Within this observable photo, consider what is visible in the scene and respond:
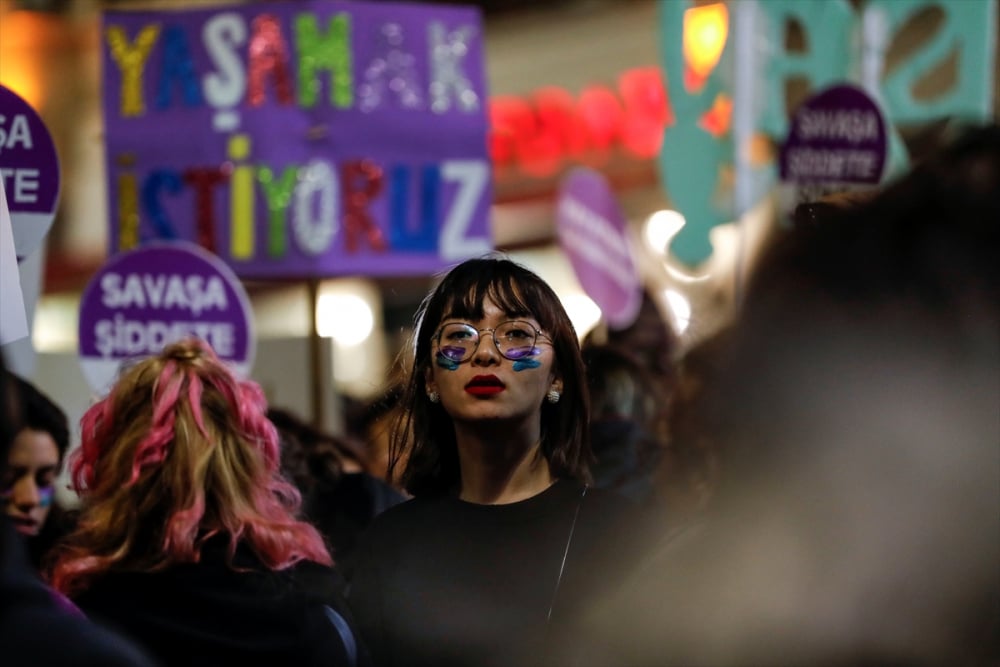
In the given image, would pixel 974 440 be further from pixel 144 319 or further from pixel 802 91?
pixel 802 91

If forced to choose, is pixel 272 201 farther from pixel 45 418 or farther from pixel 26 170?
pixel 26 170

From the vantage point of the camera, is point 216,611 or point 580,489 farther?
point 216,611

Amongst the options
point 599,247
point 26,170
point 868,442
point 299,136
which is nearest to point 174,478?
point 26,170

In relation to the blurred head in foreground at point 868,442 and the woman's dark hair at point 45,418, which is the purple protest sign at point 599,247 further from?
the blurred head in foreground at point 868,442

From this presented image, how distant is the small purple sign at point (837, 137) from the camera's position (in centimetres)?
709

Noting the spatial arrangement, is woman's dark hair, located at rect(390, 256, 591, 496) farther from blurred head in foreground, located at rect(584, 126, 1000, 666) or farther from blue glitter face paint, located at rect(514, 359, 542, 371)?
blurred head in foreground, located at rect(584, 126, 1000, 666)

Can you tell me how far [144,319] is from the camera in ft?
19.0

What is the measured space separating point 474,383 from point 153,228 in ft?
14.5

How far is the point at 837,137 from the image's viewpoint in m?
7.16

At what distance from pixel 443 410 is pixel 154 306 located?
287 centimetres

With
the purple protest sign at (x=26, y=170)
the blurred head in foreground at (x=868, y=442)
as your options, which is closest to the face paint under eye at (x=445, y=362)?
the purple protest sign at (x=26, y=170)

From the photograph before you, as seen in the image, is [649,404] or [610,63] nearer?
[649,404]

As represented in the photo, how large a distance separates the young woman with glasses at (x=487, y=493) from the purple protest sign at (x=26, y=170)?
111 centimetres

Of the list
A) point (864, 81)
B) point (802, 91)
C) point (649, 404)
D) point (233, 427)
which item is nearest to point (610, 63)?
point (802, 91)
